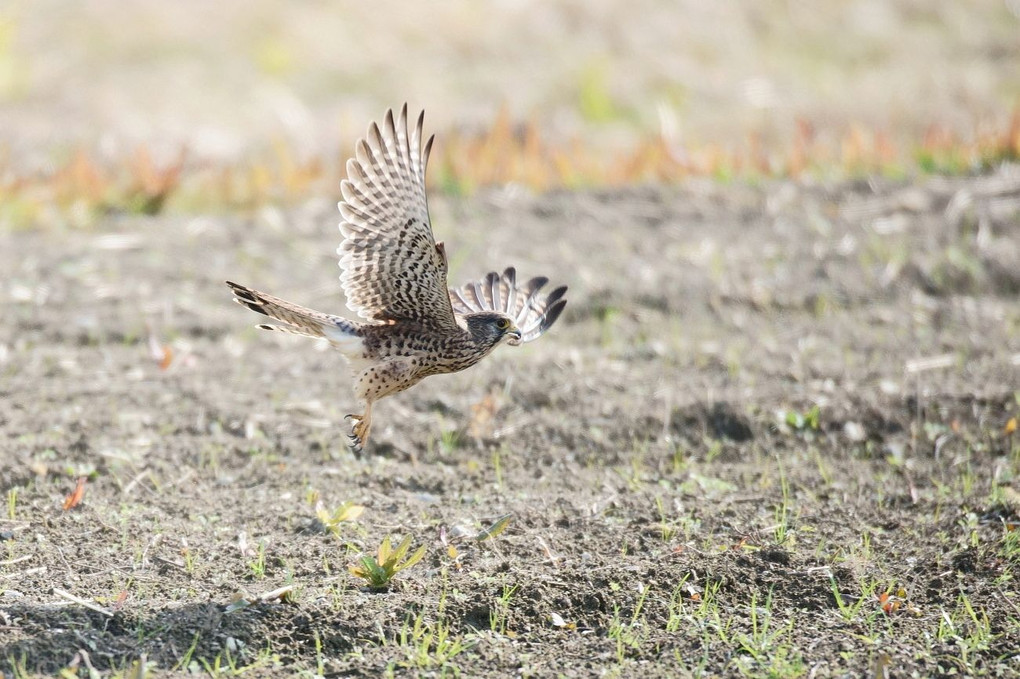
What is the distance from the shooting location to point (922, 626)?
375cm

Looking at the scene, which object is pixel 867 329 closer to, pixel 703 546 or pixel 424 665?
pixel 703 546

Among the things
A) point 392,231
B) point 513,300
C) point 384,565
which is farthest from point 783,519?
point 392,231

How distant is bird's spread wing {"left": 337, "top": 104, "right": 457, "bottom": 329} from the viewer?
376 centimetres

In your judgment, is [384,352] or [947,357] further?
[947,357]

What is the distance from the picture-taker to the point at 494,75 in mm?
10836

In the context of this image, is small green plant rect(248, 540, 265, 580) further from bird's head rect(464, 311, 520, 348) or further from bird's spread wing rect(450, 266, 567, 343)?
bird's spread wing rect(450, 266, 567, 343)

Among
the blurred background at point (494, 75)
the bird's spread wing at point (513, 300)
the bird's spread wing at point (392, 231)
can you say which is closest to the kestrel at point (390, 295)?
the bird's spread wing at point (392, 231)

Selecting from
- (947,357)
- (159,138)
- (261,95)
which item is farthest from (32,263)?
(947,357)

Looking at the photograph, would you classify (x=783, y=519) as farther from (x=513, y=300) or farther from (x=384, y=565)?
(x=384, y=565)

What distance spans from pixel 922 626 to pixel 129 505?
2636mm

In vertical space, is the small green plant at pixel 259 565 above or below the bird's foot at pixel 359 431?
below

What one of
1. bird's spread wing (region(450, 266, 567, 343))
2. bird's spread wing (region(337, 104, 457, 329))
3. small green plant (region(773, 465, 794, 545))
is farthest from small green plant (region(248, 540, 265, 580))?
small green plant (region(773, 465, 794, 545))

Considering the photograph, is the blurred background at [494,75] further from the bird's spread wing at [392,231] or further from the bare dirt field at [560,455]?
the bird's spread wing at [392,231]

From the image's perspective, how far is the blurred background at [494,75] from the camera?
9039mm
